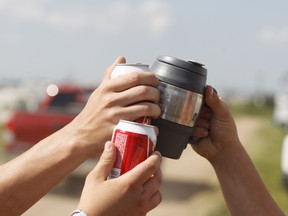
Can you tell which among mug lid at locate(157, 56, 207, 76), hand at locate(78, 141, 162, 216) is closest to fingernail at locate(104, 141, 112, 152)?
hand at locate(78, 141, 162, 216)

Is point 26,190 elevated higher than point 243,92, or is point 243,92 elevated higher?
point 26,190

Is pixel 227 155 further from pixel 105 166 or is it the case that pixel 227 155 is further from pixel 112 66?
pixel 105 166

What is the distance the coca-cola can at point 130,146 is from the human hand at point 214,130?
66 centimetres

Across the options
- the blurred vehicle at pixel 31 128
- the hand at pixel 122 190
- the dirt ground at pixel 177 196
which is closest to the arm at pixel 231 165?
the hand at pixel 122 190

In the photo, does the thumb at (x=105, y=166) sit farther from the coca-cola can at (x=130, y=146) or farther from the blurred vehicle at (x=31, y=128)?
the blurred vehicle at (x=31, y=128)

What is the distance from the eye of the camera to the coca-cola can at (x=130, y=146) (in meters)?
1.79

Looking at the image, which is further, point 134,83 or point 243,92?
point 243,92

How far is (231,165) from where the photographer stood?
2562 mm

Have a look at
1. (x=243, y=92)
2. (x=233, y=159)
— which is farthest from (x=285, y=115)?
(x=243, y=92)

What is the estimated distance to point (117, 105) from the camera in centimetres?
192

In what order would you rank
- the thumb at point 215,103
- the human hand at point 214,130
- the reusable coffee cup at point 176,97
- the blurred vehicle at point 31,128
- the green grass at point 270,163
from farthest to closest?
1. the green grass at point 270,163
2. the blurred vehicle at point 31,128
3. the human hand at point 214,130
4. the thumb at point 215,103
5. the reusable coffee cup at point 176,97

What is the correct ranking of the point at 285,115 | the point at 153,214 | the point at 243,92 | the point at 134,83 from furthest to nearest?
the point at 243,92, the point at 285,115, the point at 153,214, the point at 134,83

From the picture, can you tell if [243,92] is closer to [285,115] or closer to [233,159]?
[285,115]

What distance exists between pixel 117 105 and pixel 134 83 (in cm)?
9
